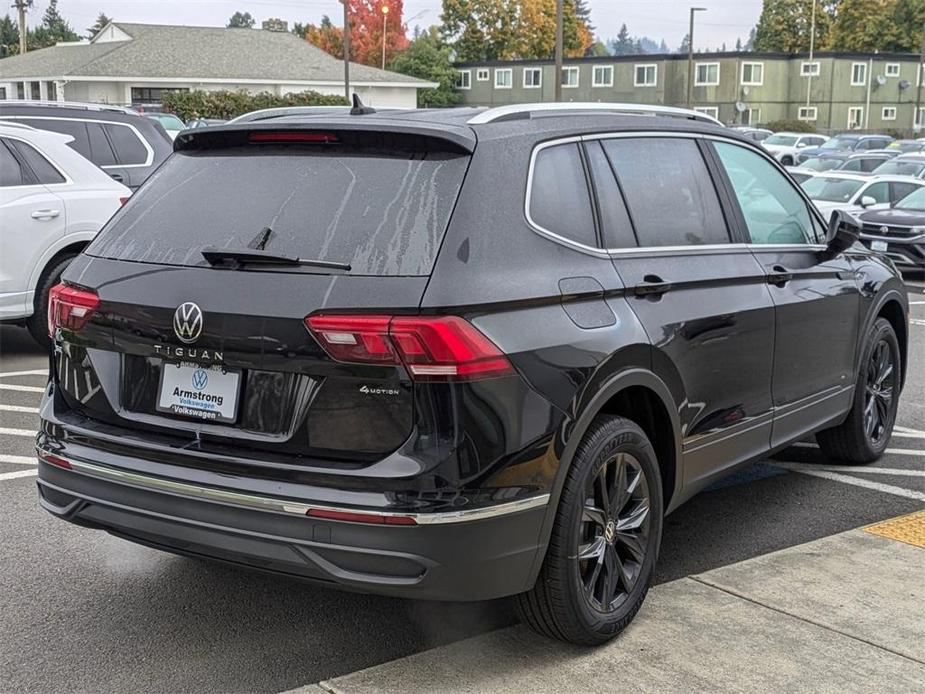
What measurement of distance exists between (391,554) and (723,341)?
1.86 m

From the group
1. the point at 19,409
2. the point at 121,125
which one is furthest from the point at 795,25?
the point at 19,409

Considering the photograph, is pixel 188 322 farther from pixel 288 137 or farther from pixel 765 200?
→ pixel 765 200

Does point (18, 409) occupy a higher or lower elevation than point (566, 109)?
lower

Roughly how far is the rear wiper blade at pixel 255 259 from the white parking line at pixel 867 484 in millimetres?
3681

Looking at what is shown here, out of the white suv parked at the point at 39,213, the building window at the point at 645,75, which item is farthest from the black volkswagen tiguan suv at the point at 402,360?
the building window at the point at 645,75

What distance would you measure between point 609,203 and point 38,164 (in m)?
6.54

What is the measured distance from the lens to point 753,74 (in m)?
71.8

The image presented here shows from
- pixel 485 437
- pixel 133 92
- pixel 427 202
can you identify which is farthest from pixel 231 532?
pixel 133 92

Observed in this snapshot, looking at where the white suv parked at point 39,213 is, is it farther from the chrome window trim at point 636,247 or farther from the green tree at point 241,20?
the green tree at point 241,20

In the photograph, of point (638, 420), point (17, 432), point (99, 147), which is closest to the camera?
point (638, 420)

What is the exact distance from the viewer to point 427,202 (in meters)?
3.63

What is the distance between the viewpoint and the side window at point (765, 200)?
17.0 ft

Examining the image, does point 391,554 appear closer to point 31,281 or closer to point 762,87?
point 31,281

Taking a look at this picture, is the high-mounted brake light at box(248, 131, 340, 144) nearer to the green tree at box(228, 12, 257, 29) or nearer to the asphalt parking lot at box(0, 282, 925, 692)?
the asphalt parking lot at box(0, 282, 925, 692)
